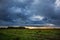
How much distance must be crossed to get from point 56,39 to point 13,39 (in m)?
9.64

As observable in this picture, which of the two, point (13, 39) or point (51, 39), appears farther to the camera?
point (51, 39)

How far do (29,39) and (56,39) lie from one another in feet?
20.4

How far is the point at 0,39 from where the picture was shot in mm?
27250

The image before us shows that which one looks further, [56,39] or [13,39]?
[56,39]

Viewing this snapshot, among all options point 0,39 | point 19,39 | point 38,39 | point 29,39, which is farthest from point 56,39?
point 0,39

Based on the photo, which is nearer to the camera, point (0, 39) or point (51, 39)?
point (0, 39)

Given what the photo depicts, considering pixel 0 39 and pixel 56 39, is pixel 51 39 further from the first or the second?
pixel 0 39

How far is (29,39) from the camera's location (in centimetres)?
2823

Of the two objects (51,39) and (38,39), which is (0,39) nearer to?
(38,39)

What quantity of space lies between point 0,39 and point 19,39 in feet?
13.2

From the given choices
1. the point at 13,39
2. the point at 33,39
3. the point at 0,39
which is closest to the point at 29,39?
the point at 33,39

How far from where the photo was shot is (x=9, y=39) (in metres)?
28.0

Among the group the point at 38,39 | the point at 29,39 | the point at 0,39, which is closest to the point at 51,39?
the point at 38,39

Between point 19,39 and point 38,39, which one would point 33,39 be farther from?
point 19,39
